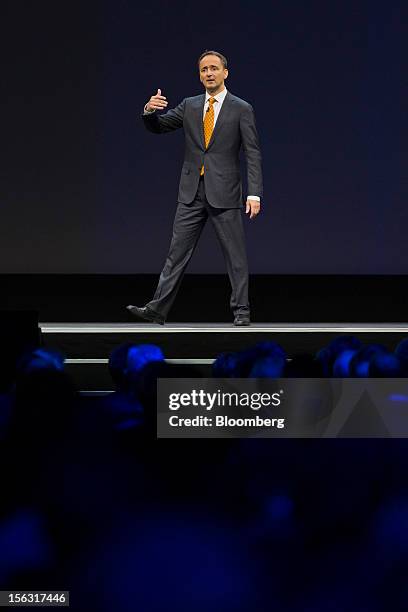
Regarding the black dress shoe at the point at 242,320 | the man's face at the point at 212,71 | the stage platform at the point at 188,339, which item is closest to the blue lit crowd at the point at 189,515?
the stage platform at the point at 188,339

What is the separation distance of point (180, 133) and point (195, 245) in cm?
342

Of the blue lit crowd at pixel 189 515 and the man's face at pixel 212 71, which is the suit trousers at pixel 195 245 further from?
the blue lit crowd at pixel 189 515

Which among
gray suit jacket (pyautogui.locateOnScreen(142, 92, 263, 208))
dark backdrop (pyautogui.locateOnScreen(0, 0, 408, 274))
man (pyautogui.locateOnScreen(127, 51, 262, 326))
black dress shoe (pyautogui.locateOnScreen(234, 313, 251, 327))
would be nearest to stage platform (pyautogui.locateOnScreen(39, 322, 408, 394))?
black dress shoe (pyautogui.locateOnScreen(234, 313, 251, 327))

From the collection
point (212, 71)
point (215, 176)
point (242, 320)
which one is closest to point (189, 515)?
point (242, 320)

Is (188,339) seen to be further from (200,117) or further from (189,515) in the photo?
(189,515)

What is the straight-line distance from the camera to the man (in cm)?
376

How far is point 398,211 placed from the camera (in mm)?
7176

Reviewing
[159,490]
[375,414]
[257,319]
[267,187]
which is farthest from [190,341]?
[267,187]

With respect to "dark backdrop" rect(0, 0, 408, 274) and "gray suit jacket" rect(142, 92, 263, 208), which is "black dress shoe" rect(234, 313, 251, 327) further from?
"dark backdrop" rect(0, 0, 408, 274)

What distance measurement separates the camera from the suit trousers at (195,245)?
379 cm

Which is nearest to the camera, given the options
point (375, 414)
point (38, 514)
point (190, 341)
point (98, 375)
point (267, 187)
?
point (38, 514)

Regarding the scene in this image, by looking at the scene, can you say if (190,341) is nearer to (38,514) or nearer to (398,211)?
(38,514)

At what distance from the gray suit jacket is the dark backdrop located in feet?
10.3

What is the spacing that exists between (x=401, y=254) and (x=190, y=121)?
371 centimetres
